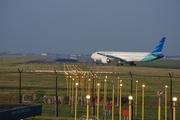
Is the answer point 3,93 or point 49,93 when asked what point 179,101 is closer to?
point 49,93

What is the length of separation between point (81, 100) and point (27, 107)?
2496 centimetres

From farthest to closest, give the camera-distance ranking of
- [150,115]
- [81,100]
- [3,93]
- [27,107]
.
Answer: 1. [3,93]
2. [81,100]
3. [150,115]
4. [27,107]

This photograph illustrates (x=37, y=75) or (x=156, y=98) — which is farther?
(x=37, y=75)

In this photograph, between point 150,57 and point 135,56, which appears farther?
point 135,56

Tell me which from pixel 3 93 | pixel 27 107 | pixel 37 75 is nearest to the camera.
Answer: pixel 27 107

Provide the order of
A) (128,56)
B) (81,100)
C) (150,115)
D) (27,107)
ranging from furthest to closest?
(128,56) → (81,100) → (150,115) → (27,107)

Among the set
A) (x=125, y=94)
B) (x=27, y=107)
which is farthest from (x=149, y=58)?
(x=27, y=107)

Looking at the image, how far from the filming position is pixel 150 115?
42.4m

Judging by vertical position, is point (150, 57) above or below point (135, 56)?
below

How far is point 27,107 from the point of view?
24125mm

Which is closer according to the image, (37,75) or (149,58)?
(37,75)

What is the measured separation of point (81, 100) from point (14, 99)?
5.91 metres

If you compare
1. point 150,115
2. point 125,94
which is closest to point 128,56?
point 125,94

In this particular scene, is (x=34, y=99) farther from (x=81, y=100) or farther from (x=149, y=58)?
(x=149, y=58)
